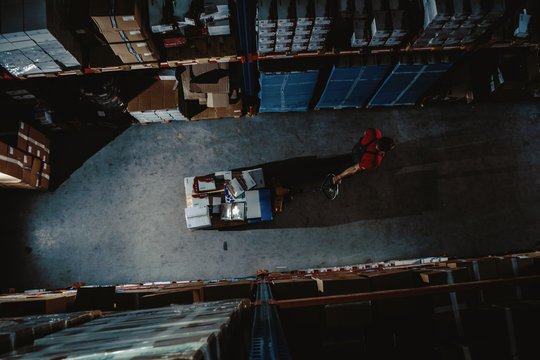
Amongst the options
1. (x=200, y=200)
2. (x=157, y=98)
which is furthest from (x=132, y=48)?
(x=200, y=200)

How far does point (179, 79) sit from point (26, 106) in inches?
114

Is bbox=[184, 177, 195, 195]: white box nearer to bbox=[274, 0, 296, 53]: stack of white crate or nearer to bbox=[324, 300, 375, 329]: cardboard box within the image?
bbox=[274, 0, 296, 53]: stack of white crate

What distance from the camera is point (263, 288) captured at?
376cm

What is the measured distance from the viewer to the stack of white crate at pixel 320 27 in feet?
12.6

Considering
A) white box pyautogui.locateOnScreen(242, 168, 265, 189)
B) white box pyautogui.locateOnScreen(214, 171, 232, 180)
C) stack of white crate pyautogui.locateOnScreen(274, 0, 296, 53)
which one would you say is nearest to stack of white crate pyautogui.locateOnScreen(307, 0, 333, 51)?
stack of white crate pyautogui.locateOnScreen(274, 0, 296, 53)

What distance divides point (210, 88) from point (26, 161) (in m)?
3.59

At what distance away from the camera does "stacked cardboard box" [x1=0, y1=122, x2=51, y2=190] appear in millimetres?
4848

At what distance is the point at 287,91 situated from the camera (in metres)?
5.31

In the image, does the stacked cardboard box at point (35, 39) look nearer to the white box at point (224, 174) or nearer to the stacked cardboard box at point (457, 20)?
the white box at point (224, 174)

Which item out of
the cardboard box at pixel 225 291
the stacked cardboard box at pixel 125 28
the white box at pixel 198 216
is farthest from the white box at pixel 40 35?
the cardboard box at pixel 225 291

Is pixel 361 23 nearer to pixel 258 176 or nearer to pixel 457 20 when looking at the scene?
pixel 457 20

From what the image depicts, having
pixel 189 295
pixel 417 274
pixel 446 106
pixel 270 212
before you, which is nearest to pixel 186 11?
pixel 270 212

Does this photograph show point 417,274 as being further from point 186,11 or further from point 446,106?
point 186,11

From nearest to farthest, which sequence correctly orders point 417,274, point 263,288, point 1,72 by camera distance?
point 263,288 → point 417,274 → point 1,72
